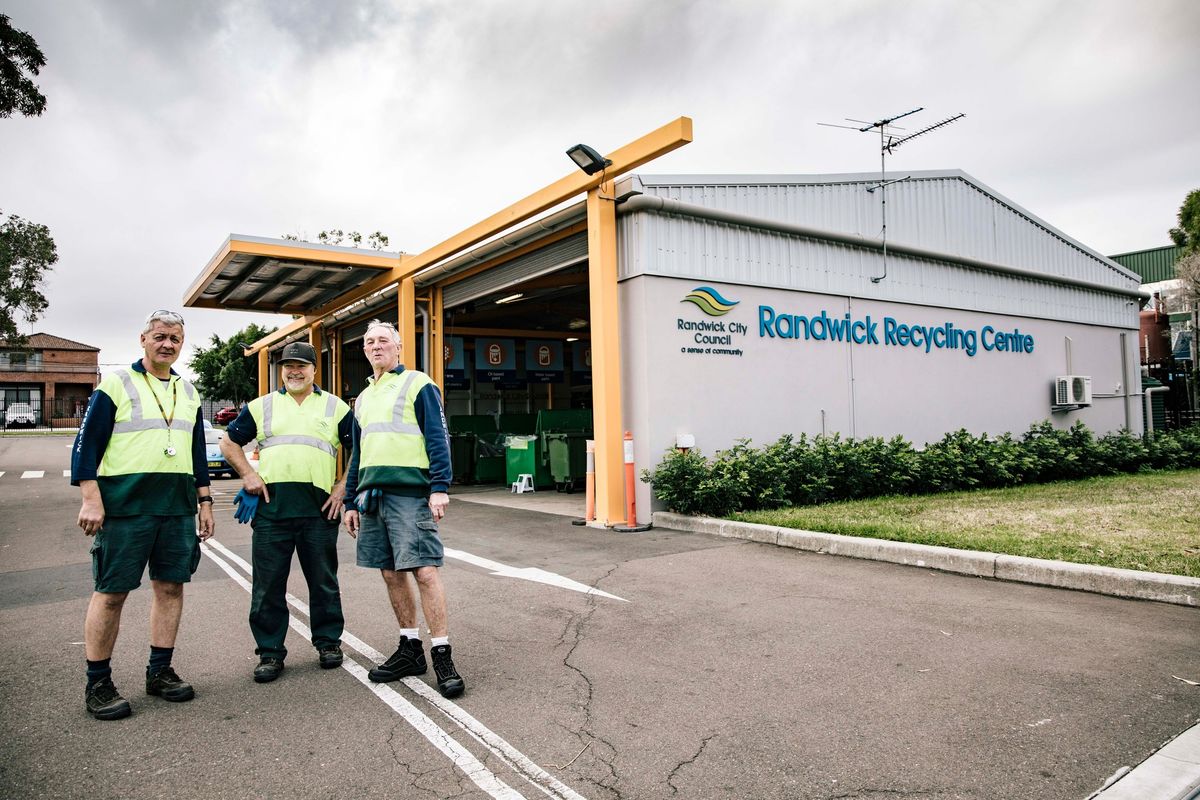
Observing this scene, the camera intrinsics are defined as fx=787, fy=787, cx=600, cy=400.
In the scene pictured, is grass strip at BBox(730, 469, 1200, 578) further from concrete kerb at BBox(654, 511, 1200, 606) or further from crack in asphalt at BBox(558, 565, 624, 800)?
crack in asphalt at BBox(558, 565, 624, 800)

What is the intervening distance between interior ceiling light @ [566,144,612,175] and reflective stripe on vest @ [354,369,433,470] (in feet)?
22.1

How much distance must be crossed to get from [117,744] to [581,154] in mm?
8620

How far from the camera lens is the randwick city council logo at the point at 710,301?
11.8m

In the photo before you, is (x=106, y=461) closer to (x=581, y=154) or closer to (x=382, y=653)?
(x=382, y=653)

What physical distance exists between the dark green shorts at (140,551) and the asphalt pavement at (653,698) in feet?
2.21

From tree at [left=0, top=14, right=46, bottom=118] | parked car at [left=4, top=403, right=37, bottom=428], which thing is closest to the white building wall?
tree at [left=0, top=14, right=46, bottom=118]

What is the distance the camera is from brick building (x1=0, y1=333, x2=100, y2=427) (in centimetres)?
6488

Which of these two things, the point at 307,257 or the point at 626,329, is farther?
the point at 307,257

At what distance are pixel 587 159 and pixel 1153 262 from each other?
46241mm

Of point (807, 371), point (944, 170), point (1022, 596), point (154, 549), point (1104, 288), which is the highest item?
point (944, 170)

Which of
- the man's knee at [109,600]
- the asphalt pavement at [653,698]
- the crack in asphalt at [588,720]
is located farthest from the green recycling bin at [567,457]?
the man's knee at [109,600]

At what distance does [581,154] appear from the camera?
10461mm

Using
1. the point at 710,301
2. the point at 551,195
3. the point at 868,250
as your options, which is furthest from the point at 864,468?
the point at 551,195

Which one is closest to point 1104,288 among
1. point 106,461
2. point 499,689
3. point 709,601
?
point 709,601
